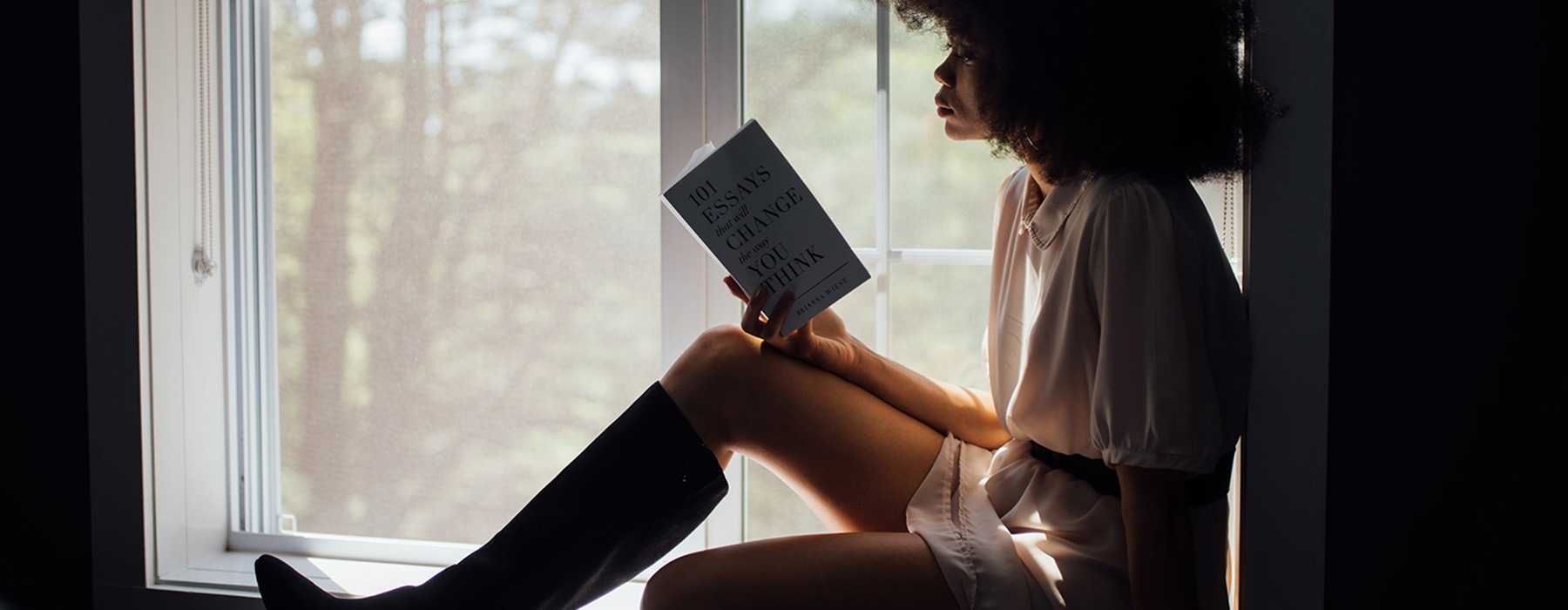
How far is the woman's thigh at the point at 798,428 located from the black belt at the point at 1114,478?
0.51 feet

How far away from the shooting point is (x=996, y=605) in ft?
2.94

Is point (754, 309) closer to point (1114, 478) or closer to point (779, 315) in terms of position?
point (779, 315)

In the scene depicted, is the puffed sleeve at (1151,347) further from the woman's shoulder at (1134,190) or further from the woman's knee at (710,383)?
the woman's knee at (710,383)

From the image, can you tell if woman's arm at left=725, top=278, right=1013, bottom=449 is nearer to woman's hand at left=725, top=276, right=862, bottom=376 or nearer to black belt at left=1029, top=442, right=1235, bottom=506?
woman's hand at left=725, top=276, right=862, bottom=376

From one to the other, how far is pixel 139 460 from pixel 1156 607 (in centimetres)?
135

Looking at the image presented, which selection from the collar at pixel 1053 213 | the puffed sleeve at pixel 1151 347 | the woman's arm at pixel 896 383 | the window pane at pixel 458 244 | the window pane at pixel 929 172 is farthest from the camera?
the window pane at pixel 458 244

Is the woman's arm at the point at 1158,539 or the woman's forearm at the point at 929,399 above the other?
the woman's forearm at the point at 929,399

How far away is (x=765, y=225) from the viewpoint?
3.43ft

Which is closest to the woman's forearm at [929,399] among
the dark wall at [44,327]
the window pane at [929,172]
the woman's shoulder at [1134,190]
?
the window pane at [929,172]

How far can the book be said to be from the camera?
1.02 meters

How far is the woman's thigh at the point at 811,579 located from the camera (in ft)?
2.92

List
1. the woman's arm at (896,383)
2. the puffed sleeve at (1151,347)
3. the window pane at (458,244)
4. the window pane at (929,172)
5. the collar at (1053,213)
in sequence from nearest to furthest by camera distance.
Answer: the puffed sleeve at (1151,347) → the collar at (1053,213) → the woman's arm at (896,383) → the window pane at (929,172) → the window pane at (458,244)

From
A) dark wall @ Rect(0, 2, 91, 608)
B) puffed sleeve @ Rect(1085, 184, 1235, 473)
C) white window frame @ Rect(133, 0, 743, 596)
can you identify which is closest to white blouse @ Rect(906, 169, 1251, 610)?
puffed sleeve @ Rect(1085, 184, 1235, 473)

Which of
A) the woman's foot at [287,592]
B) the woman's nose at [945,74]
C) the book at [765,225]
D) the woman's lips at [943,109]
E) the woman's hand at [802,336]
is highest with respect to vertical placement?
the woman's nose at [945,74]
